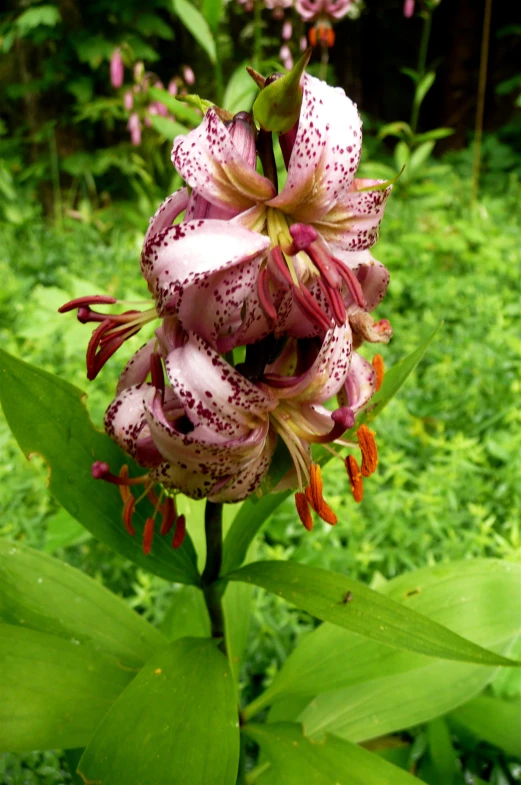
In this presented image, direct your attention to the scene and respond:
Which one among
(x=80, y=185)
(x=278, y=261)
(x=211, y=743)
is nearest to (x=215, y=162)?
(x=278, y=261)

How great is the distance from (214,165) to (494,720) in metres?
0.81

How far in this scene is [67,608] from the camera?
0.79m

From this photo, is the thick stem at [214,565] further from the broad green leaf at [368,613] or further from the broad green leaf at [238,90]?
the broad green leaf at [238,90]

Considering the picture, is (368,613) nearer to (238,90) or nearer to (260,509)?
(260,509)

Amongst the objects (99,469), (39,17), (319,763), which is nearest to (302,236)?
(99,469)

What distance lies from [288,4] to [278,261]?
246 centimetres

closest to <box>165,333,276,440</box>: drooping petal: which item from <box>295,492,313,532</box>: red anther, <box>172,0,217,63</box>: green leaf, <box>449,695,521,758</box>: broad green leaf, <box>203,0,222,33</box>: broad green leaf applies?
<box>295,492,313,532</box>: red anther

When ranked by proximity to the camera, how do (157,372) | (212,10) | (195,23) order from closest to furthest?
(157,372) → (212,10) → (195,23)

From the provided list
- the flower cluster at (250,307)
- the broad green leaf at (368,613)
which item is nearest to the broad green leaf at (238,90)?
the flower cluster at (250,307)

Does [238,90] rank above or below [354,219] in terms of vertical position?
below

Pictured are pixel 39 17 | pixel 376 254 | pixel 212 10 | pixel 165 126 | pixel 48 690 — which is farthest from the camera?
pixel 39 17

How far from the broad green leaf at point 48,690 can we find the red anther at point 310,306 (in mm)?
442

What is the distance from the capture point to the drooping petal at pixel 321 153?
0.48 m

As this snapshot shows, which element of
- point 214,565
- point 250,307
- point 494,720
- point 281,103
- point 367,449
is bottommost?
point 494,720
